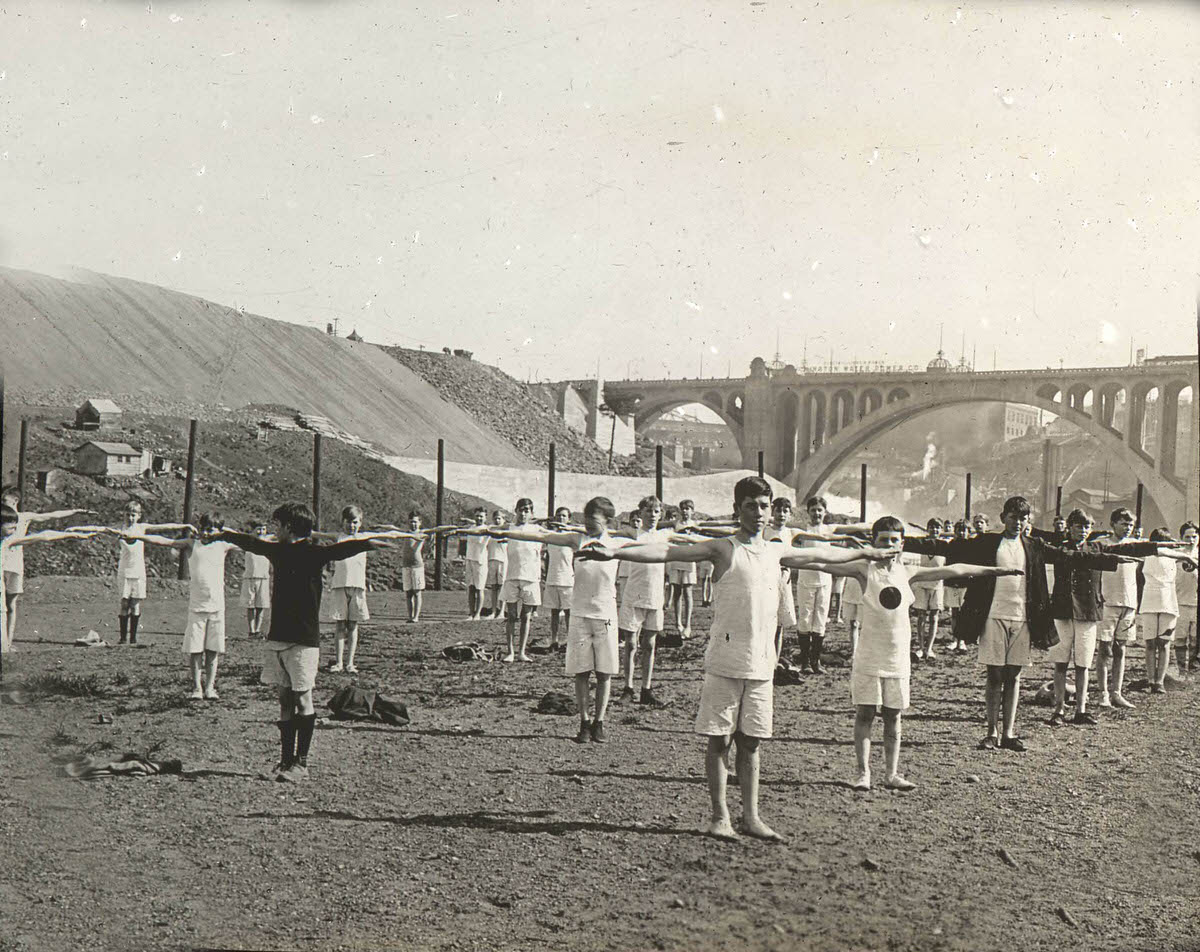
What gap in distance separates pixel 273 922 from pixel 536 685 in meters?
7.22

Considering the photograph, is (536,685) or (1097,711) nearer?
(1097,711)

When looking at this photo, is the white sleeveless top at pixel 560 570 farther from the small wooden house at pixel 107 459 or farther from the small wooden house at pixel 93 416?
the small wooden house at pixel 93 416

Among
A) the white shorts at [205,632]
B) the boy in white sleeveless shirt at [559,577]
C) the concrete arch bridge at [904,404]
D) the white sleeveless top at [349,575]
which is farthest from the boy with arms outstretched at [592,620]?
the concrete arch bridge at [904,404]

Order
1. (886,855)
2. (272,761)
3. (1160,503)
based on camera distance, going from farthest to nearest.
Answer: (1160,503) → (272,761) → (886,855)

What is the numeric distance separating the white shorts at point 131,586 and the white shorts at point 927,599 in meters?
10.5

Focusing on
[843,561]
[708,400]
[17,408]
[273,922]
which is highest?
[708,400]

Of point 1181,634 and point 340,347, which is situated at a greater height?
point 340,347

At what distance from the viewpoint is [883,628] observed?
7617 mm

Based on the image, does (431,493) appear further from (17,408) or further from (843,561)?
(843,561)

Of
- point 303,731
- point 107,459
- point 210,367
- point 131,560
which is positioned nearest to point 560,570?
point 131,560

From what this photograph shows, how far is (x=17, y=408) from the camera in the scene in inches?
1246

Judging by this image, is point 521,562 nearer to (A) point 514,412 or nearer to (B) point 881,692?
(B) point 881,692


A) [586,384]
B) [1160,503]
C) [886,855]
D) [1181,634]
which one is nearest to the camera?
[886,855]

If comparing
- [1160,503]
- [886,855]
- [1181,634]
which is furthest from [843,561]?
[1160,503]
